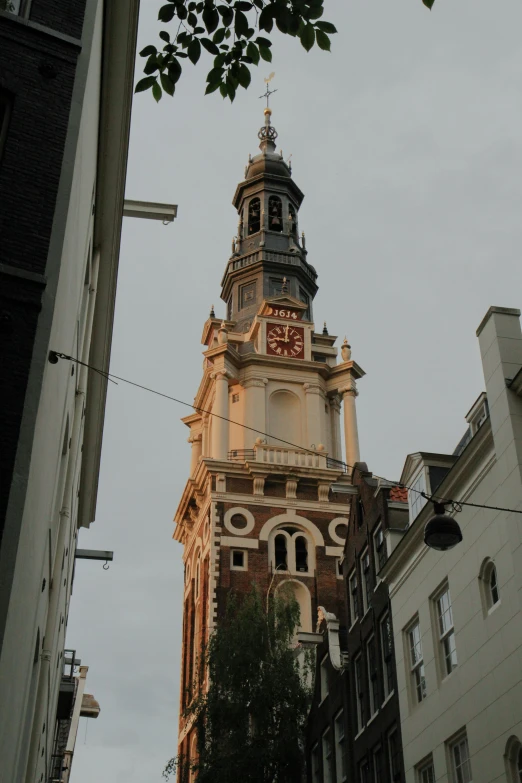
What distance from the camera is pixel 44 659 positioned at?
19.2m

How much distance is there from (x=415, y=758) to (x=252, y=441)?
143 feet

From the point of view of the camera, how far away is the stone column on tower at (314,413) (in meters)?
67.3

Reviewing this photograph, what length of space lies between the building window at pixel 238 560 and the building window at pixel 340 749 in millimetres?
28293

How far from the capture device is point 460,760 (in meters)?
22.5

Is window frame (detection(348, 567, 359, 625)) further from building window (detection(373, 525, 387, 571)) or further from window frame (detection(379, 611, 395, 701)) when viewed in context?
window frame (detection(379, 611, 395, 701))

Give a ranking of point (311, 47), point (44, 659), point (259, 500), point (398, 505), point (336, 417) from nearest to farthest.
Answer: point (311, 47) < point (44, 659) < point (398, 505) < point (259, 500) < point (336, 417)

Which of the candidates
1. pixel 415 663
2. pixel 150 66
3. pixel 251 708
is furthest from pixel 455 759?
pixel 150 66

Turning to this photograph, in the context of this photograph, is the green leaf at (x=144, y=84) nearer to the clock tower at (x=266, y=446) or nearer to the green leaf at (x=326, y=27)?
the green leaf at (x=326, y=27)

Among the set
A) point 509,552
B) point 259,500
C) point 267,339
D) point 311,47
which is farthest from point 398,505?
point 267,339

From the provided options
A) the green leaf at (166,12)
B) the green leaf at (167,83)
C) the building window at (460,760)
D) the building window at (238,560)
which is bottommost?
the building window at (460,760)

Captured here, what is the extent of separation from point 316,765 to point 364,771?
6.07 m

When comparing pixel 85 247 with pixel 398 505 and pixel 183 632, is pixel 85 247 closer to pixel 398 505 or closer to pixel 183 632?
pixel 398 505

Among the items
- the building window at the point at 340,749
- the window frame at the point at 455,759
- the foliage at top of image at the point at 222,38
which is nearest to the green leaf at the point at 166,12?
the foliage at top of image at the point at 222,38

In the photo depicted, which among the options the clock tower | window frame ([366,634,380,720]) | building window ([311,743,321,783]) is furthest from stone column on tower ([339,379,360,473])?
window frame ([366,634,380,720])
